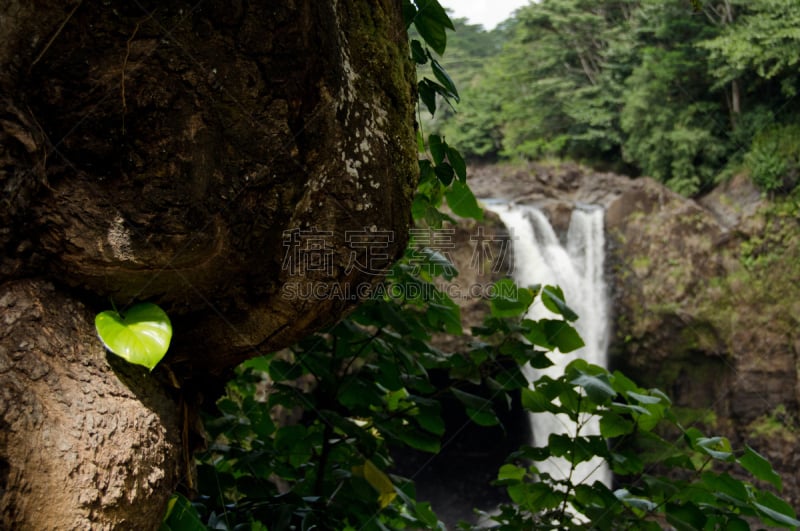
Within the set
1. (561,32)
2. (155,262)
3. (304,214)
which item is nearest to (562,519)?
(304,214)

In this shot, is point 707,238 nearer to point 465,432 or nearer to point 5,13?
point 465,432

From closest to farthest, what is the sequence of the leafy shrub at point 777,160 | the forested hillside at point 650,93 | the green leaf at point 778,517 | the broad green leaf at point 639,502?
the green leaf at point 778,517
the broad green leaf at point 639,502
the leafy shrub at point 777,160
the forested hillside at point 650,93

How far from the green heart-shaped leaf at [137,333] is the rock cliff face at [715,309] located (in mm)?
9901

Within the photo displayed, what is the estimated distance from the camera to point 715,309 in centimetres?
986

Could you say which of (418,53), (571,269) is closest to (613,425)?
(418,53)

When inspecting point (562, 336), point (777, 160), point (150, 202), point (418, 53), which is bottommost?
point (562, 336)

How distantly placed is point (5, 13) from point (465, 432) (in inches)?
400

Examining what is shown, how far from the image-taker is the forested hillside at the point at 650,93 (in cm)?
1067

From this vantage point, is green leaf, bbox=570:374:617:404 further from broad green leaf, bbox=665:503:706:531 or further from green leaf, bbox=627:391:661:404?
broad green leaf, bbox=665:503:706:531

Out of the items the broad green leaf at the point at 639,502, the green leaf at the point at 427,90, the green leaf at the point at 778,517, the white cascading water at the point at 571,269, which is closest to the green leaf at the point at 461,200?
the green leaf at the point at 427,90

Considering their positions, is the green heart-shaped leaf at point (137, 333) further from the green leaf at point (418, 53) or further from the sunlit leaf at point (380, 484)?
the green leaf at point (418, 53)

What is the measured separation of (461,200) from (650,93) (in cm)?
1231

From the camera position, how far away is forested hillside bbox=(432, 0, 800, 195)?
10.7 m

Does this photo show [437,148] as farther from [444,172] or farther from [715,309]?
[715,309]
